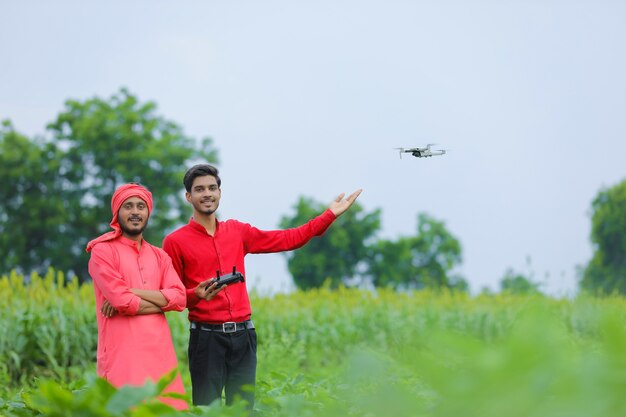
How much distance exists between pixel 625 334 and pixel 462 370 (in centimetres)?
26

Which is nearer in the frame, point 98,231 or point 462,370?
point 462,370

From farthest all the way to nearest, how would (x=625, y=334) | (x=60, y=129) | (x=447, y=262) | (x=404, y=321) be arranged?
(x=447, y=262) → (x=60, y=129) → (x=404, y=321) → (x=625, y=334)

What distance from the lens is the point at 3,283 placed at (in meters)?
10.4

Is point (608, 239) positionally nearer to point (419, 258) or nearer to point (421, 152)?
point (419, 258)

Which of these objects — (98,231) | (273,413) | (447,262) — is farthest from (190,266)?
(447,262)

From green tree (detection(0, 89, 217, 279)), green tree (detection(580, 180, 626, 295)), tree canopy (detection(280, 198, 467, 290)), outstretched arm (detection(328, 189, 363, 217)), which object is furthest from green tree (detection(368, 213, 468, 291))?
outstretched arm (detection(328, 189, 363, 217))

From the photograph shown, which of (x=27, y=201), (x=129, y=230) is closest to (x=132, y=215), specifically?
(x=129, y=230)

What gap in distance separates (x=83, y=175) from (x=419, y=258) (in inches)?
875

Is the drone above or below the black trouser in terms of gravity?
above

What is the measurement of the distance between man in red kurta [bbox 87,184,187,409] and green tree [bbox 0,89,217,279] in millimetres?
27388

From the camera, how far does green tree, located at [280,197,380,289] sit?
4278cm

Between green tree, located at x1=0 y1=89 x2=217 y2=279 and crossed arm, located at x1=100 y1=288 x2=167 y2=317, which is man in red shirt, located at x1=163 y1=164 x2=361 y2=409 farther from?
green tree, located at x1=0 y1=89 x2=217 y2=279

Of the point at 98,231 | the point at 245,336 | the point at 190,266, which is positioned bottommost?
the point at 245,336

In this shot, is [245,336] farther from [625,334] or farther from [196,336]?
[625,334]
